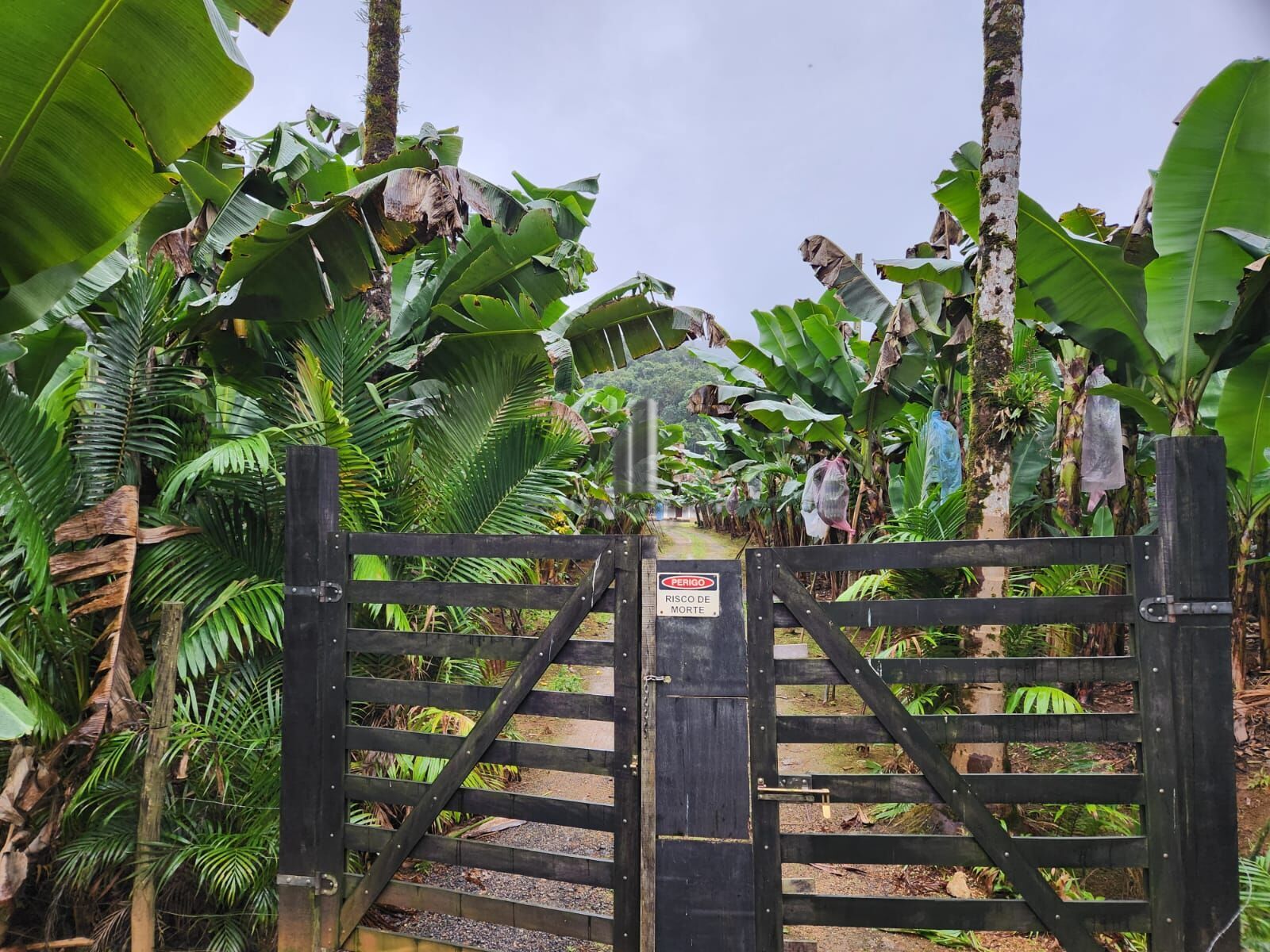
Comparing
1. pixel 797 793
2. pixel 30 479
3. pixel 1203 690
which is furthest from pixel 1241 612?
pixel 30 479

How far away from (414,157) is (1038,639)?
597 centimetres

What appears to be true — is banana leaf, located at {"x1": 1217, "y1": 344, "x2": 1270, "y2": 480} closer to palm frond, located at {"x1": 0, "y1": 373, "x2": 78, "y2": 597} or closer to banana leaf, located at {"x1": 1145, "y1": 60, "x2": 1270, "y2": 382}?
banana leaf, located at {"x1": 1145, "y1": 60, "x2": 1270, "y2": 382}

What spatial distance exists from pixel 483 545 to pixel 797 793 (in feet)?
5.19

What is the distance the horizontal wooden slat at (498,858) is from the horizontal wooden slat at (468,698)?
1.74 feet

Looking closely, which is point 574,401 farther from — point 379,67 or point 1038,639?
point 1038,639

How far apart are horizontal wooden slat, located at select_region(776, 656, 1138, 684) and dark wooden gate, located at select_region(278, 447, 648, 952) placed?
105cm

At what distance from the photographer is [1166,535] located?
271cm

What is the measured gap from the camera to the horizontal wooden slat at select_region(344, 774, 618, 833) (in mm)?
2928

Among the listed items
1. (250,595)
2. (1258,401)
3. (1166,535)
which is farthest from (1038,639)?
(250,595)

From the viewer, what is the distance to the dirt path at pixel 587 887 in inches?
143

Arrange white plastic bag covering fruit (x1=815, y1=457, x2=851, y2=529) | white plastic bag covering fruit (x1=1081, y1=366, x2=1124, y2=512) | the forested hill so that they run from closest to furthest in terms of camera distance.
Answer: white plastic bag covering fruit (x1=1081, y1=366, x2=1124, y2=512) < white plastic bag covering fruit (x1=815, y1=457, x2=851, y2=529) < the forested hill

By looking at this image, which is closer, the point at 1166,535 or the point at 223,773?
the point at 1166,535

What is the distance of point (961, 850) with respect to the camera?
2.79m

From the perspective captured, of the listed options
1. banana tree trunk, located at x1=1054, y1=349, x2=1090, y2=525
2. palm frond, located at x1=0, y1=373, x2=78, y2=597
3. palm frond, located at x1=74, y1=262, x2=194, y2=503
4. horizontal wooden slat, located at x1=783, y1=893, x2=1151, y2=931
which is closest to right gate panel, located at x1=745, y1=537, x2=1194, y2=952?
horizontal wooden slat, located at x1=783, y1=893, x2=1151, y2=931
